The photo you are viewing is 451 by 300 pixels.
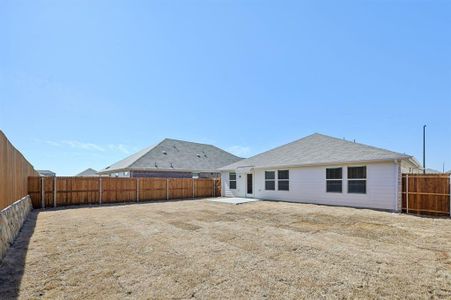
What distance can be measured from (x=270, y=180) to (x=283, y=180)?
110 centimetres

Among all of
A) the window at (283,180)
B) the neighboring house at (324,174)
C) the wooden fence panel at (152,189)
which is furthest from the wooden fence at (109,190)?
the window at (283,180)

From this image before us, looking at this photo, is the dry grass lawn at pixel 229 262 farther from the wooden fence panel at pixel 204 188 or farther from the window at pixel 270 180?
the wooden fence panel at pixel 204 188

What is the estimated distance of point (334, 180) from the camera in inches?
530

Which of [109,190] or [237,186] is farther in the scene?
[237,186]

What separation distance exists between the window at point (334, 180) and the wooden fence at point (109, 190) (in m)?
9.70

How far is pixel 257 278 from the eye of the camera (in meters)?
3.77

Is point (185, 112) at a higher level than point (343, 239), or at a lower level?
higher

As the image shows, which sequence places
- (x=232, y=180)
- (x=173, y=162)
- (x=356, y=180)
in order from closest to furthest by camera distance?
(x=356, y=180) → (x=232, y=180) → (x=173, y=162)

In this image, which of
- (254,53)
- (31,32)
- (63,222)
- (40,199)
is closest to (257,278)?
(63,222)

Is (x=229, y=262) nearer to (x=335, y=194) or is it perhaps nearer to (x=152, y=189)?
(x=335, y=194)

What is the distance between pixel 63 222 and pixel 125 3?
27.3 ft

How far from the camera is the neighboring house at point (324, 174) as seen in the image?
11.6 meters

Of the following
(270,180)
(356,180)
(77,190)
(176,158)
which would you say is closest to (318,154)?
(356,180)

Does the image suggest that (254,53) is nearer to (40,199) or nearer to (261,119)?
(261,119)
